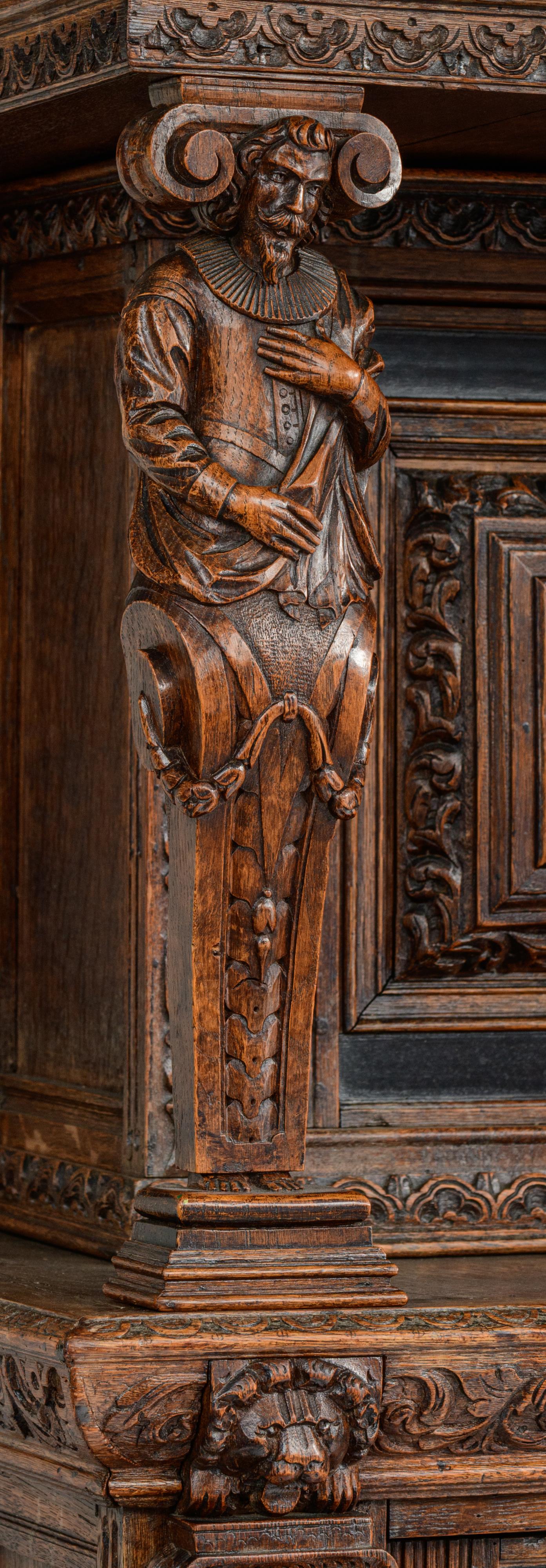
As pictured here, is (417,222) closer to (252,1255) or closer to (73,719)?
(73,719)

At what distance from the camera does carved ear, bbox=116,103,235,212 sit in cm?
196

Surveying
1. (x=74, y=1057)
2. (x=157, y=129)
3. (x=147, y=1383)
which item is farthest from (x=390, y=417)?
(x=147, y=1383)

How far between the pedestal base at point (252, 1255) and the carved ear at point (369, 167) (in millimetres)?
1051

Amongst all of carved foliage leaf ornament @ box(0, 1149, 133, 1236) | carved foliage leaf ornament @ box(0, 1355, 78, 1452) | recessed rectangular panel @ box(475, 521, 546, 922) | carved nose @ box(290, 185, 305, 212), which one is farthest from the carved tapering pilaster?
recessed rectangular panel @ box(475, 521, 546, 922)

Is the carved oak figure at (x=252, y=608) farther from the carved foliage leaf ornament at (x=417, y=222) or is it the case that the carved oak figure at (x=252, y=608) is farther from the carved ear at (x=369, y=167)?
the carved foliage leaf ornament at (x=417, y=222)

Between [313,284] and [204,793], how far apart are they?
0.55 meters

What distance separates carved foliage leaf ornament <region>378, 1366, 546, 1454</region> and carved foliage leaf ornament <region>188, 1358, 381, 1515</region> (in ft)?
0.13

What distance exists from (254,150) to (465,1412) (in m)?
1.31

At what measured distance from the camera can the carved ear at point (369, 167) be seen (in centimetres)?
202

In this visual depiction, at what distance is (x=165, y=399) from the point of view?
1.96m

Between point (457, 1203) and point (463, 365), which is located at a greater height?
point (463, 365)

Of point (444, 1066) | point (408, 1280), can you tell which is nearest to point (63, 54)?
point (444, 1066)

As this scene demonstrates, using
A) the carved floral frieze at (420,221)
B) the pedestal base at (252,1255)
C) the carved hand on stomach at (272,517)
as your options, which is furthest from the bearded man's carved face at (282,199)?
the pedestal base at (252,1255)

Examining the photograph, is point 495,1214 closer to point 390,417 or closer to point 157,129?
point 390,417
